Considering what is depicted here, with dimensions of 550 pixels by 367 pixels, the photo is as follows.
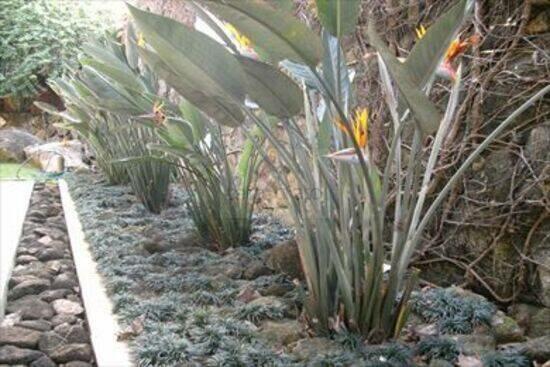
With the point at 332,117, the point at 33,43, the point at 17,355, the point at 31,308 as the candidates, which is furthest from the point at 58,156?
the point at 332,117

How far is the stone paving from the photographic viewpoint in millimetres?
1645

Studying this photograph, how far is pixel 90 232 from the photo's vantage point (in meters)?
2.55

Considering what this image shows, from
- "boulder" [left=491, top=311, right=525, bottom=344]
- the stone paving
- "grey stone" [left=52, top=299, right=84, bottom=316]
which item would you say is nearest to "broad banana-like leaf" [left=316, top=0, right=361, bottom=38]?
"boulder" [left=491, top=311, right=525, bottom=344]

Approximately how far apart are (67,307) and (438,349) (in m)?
1.30

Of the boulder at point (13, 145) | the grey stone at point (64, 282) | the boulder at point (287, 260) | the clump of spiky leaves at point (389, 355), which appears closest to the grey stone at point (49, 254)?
the grey stone at point (64, 282)

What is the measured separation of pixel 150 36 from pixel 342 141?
0.50 metres

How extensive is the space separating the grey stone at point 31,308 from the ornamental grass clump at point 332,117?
1.01 meters

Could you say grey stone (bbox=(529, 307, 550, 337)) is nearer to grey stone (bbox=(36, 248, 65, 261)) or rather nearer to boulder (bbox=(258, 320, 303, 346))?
boulder (bbox=(258, 320, 303, 346))

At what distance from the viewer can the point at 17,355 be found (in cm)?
162

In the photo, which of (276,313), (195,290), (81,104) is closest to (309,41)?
(276,313)

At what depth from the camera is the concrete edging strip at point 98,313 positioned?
1321 millimetres

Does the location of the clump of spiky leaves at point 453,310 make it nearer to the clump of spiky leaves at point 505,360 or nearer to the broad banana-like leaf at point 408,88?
the clump of spiky leaves at point 505,360

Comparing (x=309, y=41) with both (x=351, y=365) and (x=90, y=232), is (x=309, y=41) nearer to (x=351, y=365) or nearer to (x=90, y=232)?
(x=351, y=365)

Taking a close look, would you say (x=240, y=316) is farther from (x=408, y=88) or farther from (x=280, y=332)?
(x=408, y=88)
